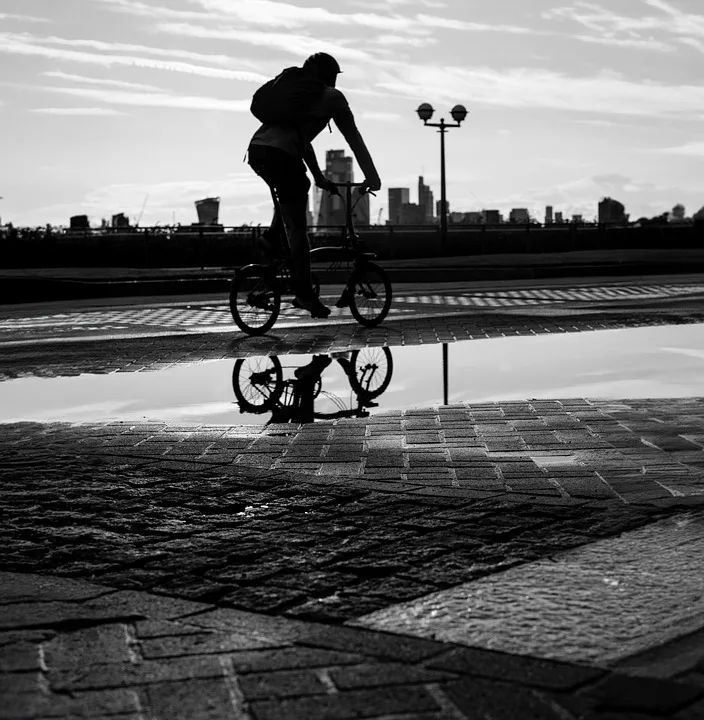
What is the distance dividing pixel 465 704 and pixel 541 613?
65cm

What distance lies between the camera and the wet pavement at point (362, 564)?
2828 millimetres

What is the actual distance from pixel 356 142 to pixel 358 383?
3.73m

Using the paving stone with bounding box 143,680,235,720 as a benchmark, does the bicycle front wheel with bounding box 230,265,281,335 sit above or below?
above

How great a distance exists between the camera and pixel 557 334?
11.7 meters

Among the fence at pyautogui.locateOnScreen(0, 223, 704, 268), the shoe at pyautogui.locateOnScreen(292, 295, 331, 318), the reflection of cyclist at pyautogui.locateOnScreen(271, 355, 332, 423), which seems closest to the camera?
the reflection of cyclist at pyautogui.locateOnScreen(271, 355, 332, 423)

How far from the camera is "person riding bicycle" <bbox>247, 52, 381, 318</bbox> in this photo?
11.0 metres

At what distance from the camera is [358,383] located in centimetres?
830

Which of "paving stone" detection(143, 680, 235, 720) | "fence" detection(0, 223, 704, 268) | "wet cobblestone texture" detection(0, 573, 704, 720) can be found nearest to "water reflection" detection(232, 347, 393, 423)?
"wet cobblestone texture" detection(0, 573, 704, 720)

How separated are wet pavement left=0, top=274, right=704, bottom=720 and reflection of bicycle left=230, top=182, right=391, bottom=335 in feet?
16.0

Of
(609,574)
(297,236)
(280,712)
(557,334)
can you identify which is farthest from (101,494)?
(557,334)

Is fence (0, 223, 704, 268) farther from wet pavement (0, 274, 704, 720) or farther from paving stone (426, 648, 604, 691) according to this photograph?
paving stone (426, 648, 604, 691)

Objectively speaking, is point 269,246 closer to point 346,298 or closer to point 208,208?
point 346,298

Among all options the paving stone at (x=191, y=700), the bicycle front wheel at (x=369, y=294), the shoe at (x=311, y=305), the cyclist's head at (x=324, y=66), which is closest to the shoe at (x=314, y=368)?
the shoe at (x=311, y=305)

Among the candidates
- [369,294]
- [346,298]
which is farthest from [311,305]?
[369,294]
